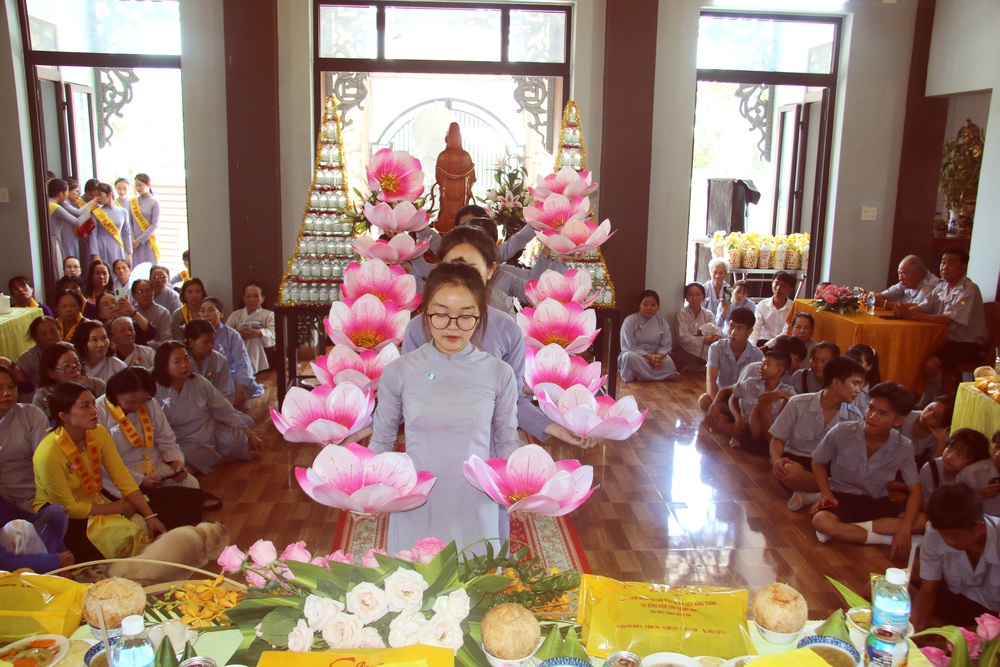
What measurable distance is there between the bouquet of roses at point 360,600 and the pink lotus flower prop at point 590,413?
366 millimetres

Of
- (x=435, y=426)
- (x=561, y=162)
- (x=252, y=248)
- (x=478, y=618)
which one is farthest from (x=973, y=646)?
(x=252, y=248)

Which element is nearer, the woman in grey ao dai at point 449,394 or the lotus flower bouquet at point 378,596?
the lotus flower bouquet at point 378,596

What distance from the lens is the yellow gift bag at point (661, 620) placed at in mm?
1269

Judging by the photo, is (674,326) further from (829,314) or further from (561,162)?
(561,162)

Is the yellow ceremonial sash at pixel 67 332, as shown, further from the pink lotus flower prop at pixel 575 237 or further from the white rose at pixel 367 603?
the white rose at pixel 367 603

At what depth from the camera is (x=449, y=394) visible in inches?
71.8

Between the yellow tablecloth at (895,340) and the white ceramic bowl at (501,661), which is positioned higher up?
the white ceramic bowl at (501,661)

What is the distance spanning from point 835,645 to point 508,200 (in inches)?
151

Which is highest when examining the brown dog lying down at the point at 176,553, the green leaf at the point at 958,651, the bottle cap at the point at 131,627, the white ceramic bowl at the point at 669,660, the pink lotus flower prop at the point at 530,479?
the pink lotus flower prop at the point at 530,479

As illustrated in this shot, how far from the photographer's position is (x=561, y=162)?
538cm

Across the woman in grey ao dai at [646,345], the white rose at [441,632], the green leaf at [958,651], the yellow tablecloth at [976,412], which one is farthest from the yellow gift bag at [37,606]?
the woman in grey ao dai at [646,345]

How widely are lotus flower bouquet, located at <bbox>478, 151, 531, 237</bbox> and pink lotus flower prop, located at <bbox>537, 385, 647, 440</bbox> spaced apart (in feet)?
10.5

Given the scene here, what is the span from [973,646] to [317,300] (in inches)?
158

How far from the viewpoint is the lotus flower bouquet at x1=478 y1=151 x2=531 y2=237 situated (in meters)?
4.88
